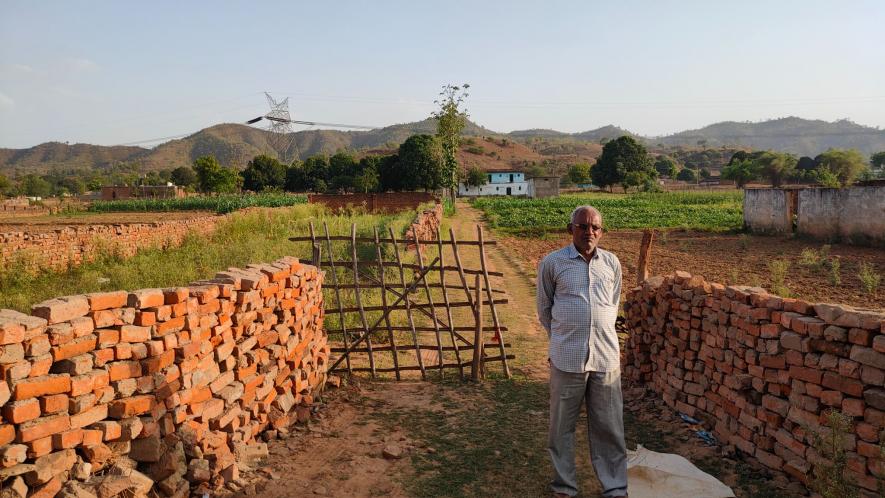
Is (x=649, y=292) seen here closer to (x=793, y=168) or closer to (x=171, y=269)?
(x=171, y=269)

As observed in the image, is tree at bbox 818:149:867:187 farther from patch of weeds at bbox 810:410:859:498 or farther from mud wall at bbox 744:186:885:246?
patch of weeds at bbox 810:410:859:498

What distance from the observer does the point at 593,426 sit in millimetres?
4449

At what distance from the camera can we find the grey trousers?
432 centimetres

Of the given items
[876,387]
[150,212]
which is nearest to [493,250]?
[876,387]

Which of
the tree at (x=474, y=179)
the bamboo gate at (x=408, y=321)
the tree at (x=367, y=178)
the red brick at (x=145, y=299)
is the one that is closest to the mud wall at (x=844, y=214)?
the bamboo gate at (x=408, y=321)

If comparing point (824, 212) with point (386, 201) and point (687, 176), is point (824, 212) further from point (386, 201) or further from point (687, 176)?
point (687, 176)

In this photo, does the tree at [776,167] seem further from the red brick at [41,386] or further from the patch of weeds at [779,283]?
the red brick at [41,386]

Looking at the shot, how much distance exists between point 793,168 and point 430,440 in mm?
83311

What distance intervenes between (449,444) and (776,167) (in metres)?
80.2

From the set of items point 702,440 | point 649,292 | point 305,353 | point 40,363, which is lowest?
point 702,440

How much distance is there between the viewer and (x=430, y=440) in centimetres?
566

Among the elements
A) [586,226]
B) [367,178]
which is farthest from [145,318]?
[367,178]

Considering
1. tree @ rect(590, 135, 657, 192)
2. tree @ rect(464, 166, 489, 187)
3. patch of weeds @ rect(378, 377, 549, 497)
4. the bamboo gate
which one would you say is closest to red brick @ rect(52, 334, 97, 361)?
patch of weeds @ rect(378, 377, 549, 497)

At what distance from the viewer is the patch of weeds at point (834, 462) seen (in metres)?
3.83
